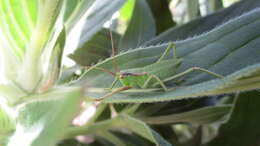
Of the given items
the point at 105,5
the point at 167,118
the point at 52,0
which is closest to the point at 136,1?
the point at 105,5

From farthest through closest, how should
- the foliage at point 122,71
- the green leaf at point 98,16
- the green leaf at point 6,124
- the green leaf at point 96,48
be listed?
the green leaf at point 96,48, the green leaf at point 98,16, the green leaf at point 6,124, the foliage at point 122,71

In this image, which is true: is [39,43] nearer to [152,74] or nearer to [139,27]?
[152,74]

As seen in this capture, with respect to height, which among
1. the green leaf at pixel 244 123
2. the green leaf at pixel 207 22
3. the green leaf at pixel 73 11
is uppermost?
the green leaf at pixel 73 11

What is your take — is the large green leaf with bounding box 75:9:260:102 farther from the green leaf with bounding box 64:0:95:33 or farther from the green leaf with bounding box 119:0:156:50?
the green leaf with bounding box 119:0:156:50

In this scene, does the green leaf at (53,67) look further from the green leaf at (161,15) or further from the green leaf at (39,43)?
the green leaf at (161,15)

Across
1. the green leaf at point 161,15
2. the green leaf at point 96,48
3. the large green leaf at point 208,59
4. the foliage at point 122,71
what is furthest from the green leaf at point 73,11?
the green leaf at point 161,15

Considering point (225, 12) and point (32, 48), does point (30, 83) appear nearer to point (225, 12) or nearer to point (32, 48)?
point (32, 48)

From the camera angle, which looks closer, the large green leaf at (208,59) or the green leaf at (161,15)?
the large green leaf at (208,59)

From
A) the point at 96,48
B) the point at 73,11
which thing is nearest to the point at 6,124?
the point at 73,11

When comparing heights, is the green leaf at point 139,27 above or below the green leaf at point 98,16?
below

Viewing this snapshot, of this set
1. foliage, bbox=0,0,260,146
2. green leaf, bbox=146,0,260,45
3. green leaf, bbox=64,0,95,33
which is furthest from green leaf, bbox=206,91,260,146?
green leaf, bbox=64,0,95,33
